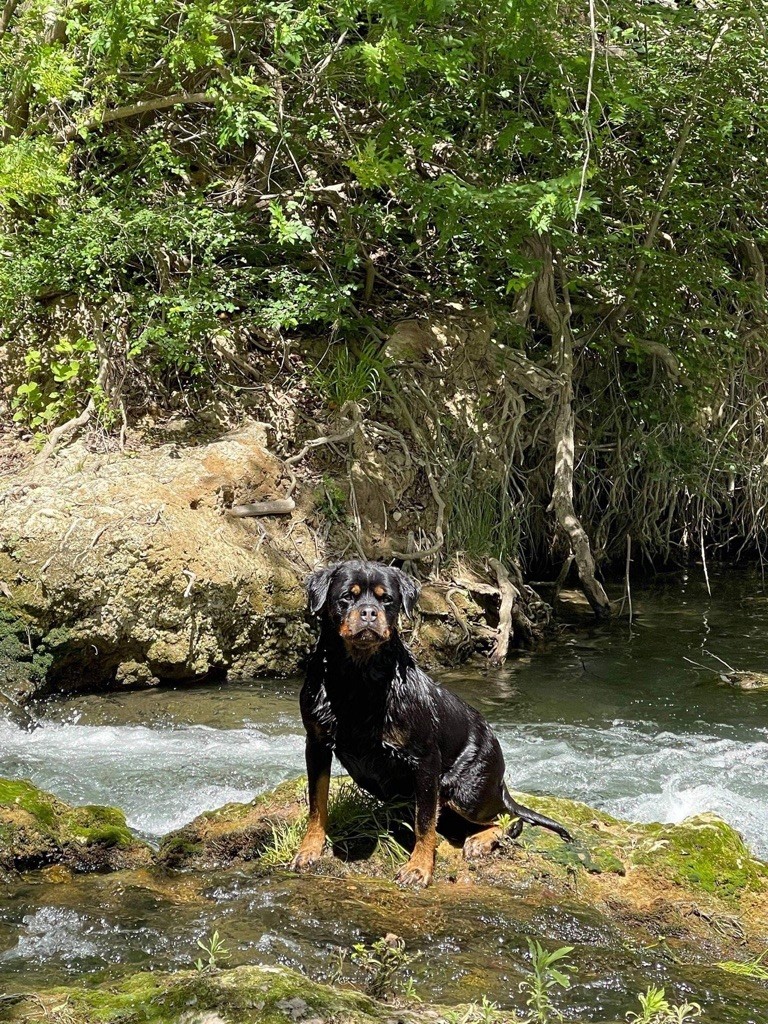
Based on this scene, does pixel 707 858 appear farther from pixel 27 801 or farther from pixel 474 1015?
pixel 27 801

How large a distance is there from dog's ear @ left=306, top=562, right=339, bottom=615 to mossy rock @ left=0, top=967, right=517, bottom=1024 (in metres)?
1.56

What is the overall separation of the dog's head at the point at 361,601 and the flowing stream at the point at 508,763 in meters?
0.83

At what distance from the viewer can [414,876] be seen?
11.1 feet

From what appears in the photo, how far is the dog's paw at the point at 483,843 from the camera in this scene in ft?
11.9

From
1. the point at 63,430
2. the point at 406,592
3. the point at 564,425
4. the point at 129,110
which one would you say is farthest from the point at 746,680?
the point at 129,110

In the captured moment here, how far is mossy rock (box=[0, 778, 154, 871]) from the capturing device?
341 centimetres

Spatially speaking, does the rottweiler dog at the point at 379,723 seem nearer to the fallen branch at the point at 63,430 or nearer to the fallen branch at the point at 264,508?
the fallen branch at the point at 264,508

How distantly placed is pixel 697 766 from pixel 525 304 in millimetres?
4696

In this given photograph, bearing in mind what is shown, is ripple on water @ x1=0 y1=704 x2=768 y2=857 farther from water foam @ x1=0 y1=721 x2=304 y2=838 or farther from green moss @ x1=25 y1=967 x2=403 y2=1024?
green moss @ x1=25 y1=967 x2=403 y2=1024

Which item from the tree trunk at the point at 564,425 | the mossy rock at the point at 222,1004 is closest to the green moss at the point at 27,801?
the mossy rock at the point at 222,1004


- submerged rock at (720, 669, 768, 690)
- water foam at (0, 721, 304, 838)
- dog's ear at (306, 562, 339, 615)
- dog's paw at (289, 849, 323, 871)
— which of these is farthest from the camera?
submerged rock at (720, 669, 768, 690)

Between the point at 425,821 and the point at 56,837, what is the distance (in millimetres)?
1289

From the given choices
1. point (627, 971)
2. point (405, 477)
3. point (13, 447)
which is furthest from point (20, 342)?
point (627, 971)

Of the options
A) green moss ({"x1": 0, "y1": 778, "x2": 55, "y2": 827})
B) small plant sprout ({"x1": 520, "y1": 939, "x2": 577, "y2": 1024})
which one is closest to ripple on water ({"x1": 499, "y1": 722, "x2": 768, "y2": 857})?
small plant sprout ({"x1": 520, "y1": 939, "x2": 577, "y2": 1024})
